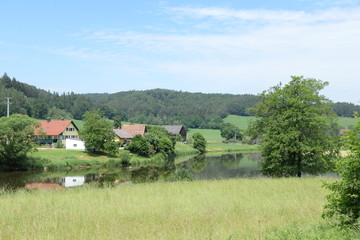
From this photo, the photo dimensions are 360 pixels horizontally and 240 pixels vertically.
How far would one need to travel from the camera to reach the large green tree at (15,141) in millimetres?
45406

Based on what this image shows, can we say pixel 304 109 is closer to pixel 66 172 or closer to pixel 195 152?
pixel 66 172

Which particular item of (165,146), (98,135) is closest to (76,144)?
(98,135)

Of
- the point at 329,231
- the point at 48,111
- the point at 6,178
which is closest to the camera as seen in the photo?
the point at 329,231

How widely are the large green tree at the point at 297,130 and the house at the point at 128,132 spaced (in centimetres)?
5718

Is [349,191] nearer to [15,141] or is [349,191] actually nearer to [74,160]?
[15,141]

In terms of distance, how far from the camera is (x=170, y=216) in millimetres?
10742

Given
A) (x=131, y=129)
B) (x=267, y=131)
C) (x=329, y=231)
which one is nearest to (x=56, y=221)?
(x=329, y=231)

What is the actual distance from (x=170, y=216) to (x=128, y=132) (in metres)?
79.1

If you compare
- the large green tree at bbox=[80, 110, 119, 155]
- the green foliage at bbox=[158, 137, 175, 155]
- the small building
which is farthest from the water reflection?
the large green tree at bbox=[80, 110, 119, 155]

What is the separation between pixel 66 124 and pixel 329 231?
77903 mm

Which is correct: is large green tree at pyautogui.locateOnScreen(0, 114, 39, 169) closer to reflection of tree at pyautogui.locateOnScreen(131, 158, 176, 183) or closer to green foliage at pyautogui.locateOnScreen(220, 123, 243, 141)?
reflection of tree at pyautogui.locateOnScreen(131, 158, 176, 183)

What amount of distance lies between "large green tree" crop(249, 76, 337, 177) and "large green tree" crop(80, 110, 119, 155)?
3672cm

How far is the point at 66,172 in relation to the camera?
47062mm

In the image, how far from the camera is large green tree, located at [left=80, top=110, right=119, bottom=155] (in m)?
59.3
